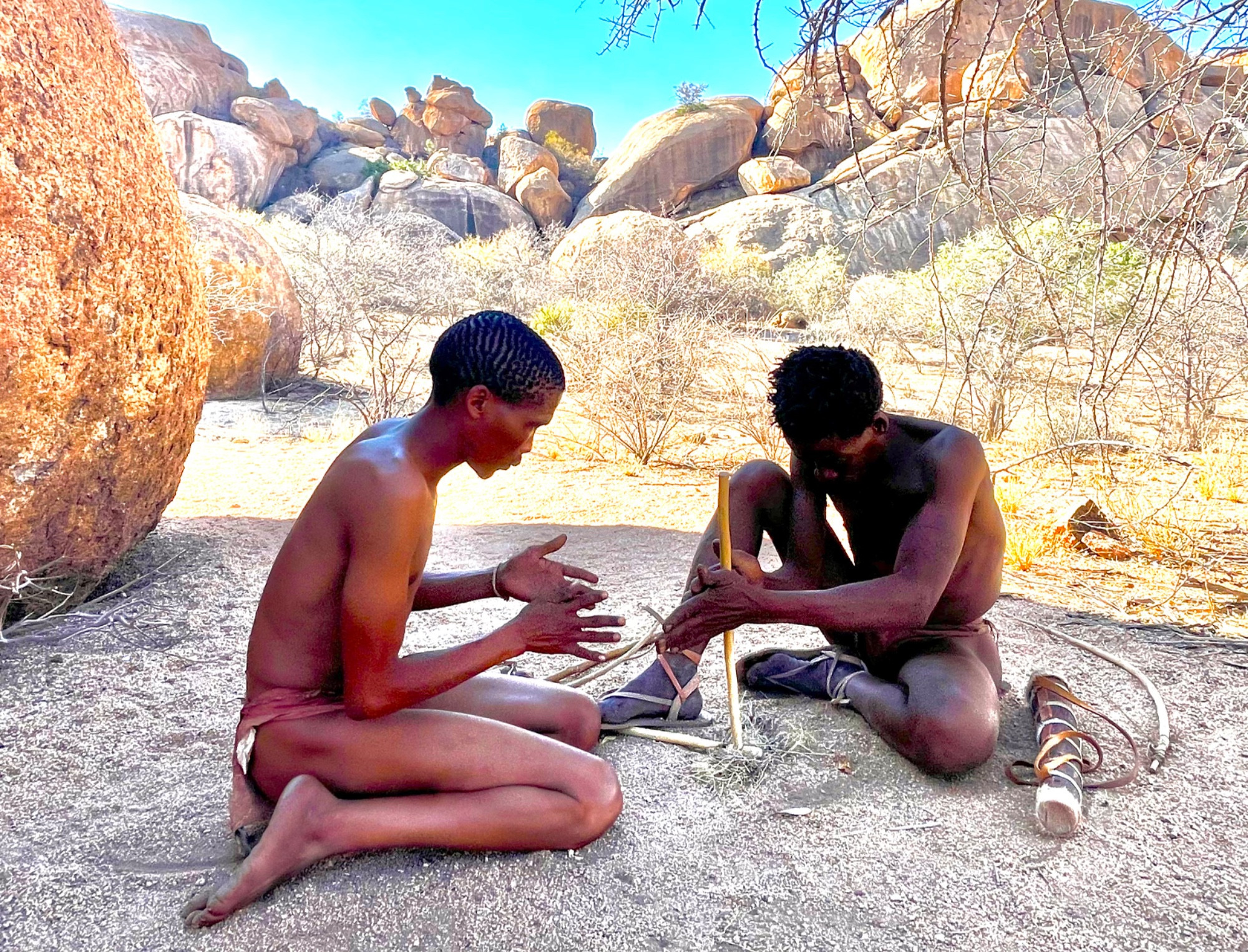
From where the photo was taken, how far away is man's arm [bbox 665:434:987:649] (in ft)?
6.75

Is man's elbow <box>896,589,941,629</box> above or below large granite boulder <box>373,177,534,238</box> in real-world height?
below

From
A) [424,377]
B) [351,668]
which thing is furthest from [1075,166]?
[424,377]

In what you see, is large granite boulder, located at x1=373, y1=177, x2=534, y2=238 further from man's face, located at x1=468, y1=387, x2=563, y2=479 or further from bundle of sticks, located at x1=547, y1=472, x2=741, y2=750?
man's face, located at x1=468, y1=387, x2=563, y2=479

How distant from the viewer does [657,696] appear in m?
2.57

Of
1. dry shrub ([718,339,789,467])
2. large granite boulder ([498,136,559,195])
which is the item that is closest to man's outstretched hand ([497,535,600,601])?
dry shrub ([718,339,789,467])

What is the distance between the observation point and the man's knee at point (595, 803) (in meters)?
1.91

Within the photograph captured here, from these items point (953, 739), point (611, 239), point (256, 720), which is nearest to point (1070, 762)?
point (953, 739)

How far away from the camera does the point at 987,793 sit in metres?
2.20

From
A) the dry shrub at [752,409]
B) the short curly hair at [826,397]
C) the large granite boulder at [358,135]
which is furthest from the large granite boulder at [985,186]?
the large granite boulder at [358,135]

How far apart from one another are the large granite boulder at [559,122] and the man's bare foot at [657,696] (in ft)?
105

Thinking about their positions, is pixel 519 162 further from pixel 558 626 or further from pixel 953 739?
pixel 558 626

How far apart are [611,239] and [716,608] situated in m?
13.3

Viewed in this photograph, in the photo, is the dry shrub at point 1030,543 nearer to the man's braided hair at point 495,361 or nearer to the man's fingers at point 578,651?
the man's fingers at point 578,651

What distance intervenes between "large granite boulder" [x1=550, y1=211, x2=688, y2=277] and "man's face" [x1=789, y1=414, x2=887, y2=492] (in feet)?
28.1
